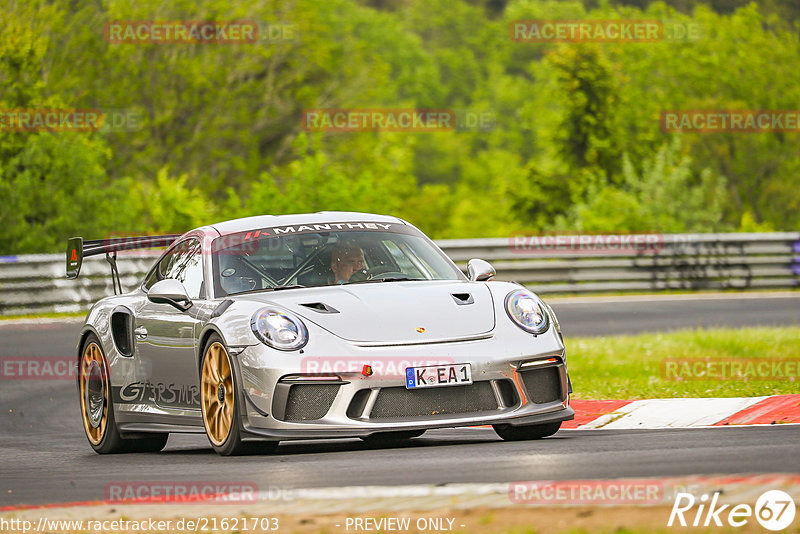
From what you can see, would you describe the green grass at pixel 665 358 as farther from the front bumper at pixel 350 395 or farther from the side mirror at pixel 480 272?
the front bumper at pixel 350 395

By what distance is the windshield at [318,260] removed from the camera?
863cm

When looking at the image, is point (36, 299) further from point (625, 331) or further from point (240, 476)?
point (240, 476)

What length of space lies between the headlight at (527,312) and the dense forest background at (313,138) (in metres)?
17.6

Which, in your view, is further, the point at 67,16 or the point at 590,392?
the point at 67,16

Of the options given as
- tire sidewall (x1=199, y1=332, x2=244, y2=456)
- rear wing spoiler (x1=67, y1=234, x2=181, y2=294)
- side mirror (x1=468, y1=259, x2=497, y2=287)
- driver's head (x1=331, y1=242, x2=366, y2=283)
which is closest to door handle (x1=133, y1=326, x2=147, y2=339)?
rear wing spoiler (x1=67, y1=234, x2=181, y2=294)

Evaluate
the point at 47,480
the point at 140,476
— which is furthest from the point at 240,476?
the point at 47,480

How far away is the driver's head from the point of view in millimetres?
8719

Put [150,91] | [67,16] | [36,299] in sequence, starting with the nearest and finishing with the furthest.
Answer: [36,299]
[67,16]
[150,91]

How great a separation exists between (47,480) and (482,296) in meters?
2.57

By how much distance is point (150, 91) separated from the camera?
42.8m

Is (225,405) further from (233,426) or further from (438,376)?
(438,376)

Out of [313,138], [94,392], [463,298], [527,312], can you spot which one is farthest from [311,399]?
[313,138]

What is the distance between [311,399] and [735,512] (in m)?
3.16

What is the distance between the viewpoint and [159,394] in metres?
8.86
